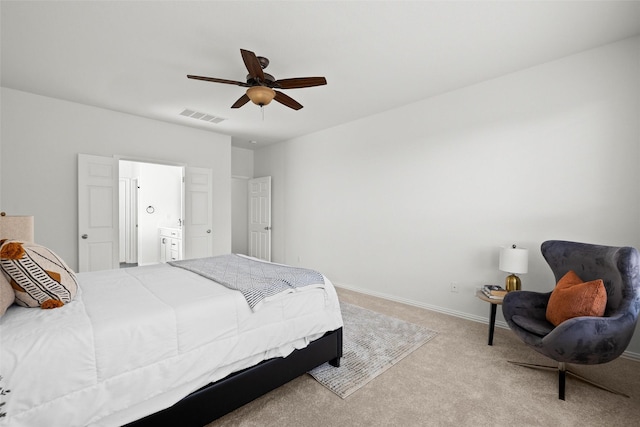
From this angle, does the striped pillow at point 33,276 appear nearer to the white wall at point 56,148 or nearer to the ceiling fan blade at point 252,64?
the ceiling fan blade at point 252,64

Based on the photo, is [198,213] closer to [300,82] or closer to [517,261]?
[300,82]

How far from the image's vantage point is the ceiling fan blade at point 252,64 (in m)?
2.08

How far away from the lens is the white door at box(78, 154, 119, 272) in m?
3.91

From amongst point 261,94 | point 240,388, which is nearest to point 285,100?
point 261,94

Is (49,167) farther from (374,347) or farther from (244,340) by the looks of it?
(374,347)

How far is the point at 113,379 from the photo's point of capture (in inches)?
51.6

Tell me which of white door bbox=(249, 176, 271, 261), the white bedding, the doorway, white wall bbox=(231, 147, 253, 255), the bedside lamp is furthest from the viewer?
white wall bbox=(231, 147, 253, 255)

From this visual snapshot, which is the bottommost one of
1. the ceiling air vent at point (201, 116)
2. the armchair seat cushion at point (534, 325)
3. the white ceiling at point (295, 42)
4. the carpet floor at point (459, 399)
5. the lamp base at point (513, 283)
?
the carpet floor at point (459, 399)

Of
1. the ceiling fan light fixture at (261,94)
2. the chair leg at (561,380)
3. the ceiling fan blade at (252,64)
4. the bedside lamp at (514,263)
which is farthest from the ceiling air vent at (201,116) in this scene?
the chair leg at (561,380)

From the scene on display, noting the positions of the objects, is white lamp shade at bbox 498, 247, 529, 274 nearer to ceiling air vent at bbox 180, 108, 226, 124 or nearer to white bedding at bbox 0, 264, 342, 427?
white bedding at bbox 0, 264, 342, 427

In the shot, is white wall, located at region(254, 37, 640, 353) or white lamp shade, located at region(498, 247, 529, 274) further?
white lamp shade, located at region(498, 247, 529, 274)

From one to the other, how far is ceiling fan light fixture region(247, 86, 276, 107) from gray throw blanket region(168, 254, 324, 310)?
1484 mm

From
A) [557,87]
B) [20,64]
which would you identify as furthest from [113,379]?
[557,87]

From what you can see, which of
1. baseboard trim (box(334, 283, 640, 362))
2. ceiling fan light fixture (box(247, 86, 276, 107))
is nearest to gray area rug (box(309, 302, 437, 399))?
baseboard trim (box(334, 283, 640, 362))
